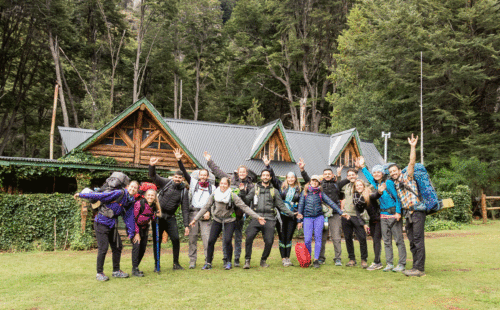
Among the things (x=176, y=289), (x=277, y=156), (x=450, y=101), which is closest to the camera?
(x=176, y=289)

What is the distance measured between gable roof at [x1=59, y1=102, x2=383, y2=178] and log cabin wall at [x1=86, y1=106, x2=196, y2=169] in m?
1.48

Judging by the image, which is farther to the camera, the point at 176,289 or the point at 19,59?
the point at 19,59

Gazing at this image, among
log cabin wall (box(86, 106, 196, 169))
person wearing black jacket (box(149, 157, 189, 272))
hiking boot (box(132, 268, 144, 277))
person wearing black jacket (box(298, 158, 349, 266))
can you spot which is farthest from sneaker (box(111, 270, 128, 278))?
log cabin wall (box(86, 106, 196, 169))

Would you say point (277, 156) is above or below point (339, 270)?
above

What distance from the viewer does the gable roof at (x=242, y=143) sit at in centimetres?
1938

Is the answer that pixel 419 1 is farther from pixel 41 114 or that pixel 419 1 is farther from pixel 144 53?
pixel 41 114

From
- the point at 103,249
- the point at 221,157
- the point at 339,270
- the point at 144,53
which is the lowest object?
the point at 339,270

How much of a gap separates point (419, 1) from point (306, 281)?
99.1 ft

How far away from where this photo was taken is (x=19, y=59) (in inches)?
1367

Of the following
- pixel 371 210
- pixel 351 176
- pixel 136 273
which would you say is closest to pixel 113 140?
pixel 136 273

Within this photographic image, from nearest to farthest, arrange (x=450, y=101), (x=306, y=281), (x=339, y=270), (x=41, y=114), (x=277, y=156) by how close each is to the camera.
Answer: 1. (x=306, y=281)
2. (x=339, y=270)
3. (x=277, y=156)
4. (x=450, y=101)
5. (x=41, y=114)

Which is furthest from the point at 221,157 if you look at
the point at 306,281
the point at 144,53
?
the point at 144,53

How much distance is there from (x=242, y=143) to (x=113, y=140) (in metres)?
7.06

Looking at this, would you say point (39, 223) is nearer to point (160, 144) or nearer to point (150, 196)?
point (160, 144)
